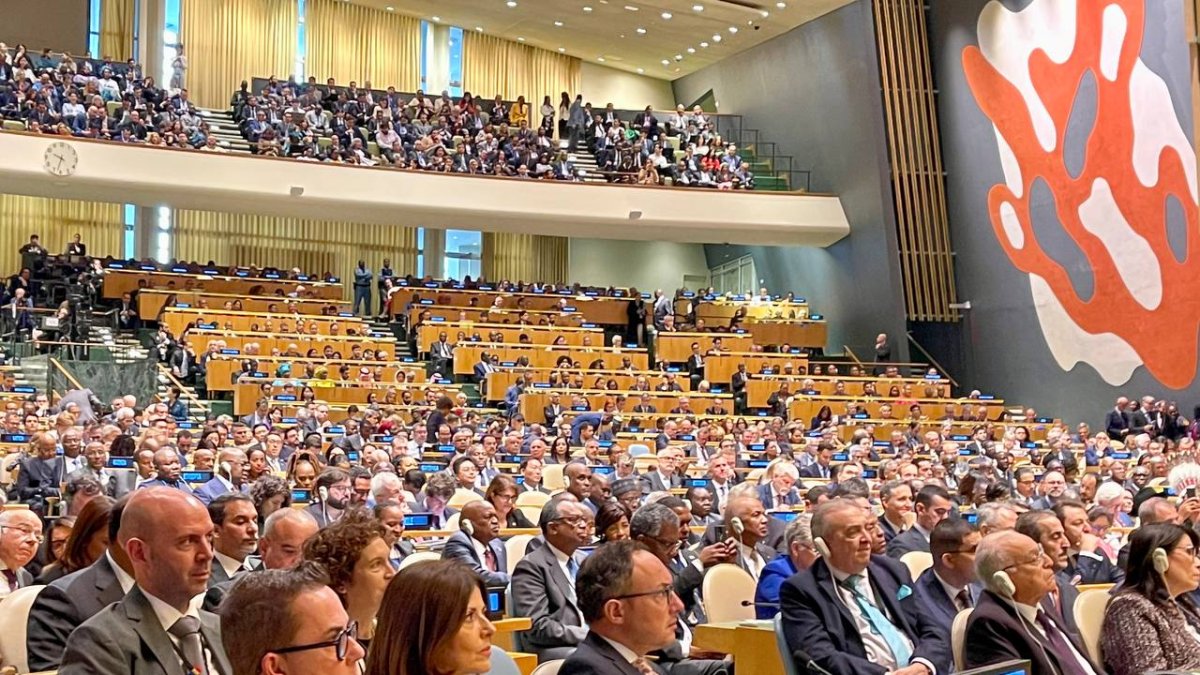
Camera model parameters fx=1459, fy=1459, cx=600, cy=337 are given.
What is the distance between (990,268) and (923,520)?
650 inches

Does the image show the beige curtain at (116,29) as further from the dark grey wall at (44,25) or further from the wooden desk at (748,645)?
the wooden desk at (748,645)

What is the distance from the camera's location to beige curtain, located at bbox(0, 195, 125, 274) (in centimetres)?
2453

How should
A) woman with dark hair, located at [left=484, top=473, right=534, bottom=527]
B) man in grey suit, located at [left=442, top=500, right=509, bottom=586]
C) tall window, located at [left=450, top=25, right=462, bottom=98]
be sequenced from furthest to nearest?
tall window, located at [left=450, top=25, right=462, bottom=98] → woman with dark hair, located at [left=484, top=473, right=534, bottom=527] → man in grey suit, located at [left=442, top=500, right=509, bottom=586]

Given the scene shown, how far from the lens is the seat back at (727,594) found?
18.5 ft

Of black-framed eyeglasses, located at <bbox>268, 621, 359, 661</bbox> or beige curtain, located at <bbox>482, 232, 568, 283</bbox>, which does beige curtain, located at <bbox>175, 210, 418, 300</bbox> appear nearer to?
beige curtain, located at <bbox>482, 232, 568, 283</bbox>

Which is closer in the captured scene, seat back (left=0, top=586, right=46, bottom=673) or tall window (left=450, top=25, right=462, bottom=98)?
seat back (left=0, top=586, right=46, bottom=673)

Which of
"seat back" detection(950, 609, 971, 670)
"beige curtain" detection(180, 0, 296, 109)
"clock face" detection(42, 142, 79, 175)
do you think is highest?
"beige curtain" detection(180, 0, 296, 109)

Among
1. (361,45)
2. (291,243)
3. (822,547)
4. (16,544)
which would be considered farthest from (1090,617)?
(361,45)

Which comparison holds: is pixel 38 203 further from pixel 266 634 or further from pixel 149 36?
pixel 266 634

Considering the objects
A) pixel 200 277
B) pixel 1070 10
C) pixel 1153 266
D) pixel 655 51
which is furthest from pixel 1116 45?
pixel 200 277

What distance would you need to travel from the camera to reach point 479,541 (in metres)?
6.40

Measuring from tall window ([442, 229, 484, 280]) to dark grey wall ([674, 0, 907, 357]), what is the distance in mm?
5716

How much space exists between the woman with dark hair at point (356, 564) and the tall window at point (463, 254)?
25029 millimetres

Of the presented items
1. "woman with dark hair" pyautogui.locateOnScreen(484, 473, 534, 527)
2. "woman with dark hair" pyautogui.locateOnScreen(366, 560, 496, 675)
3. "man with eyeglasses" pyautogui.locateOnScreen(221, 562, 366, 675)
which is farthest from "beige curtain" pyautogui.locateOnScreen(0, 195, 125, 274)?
"man with eyeglasses" pyautogui.locateOnScreen(221, 562, 366, 675)
